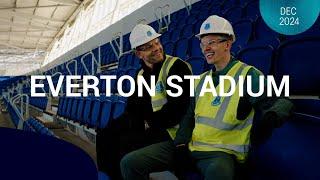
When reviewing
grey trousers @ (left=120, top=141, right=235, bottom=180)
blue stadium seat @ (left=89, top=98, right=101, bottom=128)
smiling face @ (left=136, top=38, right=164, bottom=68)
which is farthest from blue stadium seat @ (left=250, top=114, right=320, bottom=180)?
blue stadium seat @ (left=89, top=98, right=101, bottom=128)

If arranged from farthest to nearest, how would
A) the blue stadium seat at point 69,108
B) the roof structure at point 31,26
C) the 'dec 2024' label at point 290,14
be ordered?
the roof structure at point 31,26 < the blue stadium seat at point 69,108 < the 'dec 2024' label at point 290,14

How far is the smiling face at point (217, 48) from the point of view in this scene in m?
1.61

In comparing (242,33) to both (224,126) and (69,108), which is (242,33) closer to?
(224,126)

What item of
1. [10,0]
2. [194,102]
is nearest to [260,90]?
[194,102]

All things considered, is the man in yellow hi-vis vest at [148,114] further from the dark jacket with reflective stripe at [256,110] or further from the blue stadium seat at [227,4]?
the blue stadium seat at [227,4]

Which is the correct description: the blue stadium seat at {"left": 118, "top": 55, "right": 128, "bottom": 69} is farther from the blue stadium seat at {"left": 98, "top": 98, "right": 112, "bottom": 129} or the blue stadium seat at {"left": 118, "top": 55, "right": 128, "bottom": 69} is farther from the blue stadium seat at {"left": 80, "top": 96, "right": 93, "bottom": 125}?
the blue stadium seat at {"left": 98, "top": 98, "right": 112, "bottom": 129}

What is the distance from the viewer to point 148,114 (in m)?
2.05

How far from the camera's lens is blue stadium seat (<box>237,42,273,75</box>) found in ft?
5.81

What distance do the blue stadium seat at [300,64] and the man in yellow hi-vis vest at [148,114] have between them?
19.2 inches

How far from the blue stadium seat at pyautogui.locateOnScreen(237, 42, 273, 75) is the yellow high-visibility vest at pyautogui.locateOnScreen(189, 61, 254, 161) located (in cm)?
28

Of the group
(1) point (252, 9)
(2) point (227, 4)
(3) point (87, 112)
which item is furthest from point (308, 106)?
(2) point (227, 4)

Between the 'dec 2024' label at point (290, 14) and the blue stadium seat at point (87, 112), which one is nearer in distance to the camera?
the 'dec 2024' label at point (290, 14)

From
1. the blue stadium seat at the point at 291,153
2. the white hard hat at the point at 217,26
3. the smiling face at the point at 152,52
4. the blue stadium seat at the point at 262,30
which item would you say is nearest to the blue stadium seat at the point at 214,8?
the blue stadium seat at the point at 262,30

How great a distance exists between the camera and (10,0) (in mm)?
13977
